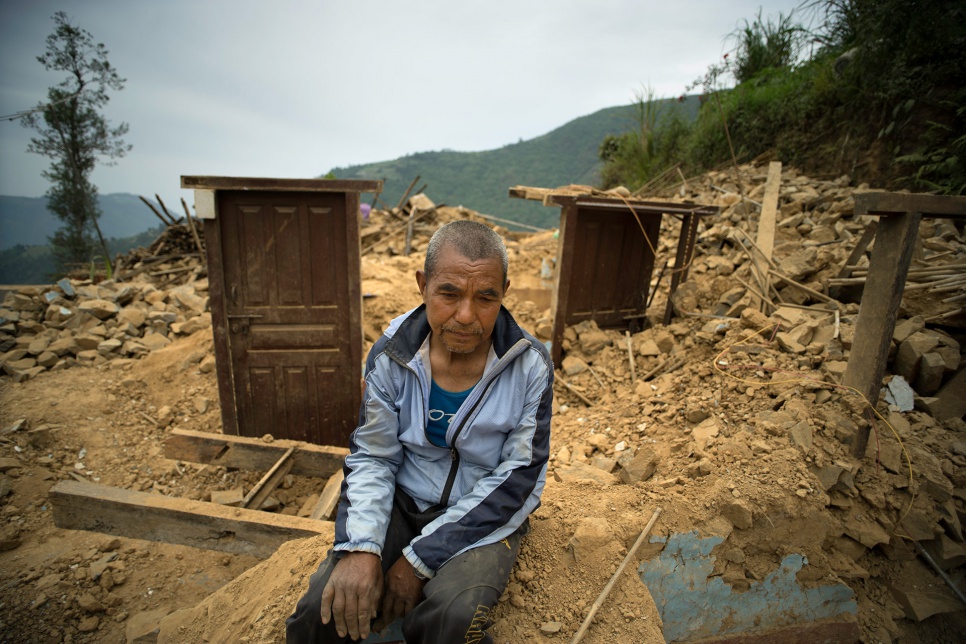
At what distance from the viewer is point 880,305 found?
2568 millimetres

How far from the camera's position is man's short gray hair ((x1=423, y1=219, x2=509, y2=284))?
1521 mm

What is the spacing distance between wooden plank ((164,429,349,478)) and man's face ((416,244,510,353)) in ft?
6.58

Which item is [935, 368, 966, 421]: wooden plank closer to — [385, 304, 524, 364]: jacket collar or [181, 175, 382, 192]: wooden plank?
[385, 304, 524, 364]: jacket collar

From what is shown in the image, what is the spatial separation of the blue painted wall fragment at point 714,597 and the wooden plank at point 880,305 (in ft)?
2.90

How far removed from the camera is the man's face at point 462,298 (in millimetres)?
1523

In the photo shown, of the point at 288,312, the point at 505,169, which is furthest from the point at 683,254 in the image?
the point at 505,169

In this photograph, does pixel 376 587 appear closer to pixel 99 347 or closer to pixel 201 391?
pixel 201 391

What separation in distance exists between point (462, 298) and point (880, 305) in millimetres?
2618

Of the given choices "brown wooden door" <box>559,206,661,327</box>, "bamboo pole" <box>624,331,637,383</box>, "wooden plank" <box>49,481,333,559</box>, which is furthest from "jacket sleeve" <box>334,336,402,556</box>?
"brown wooden door" <box>559,206,661,327</box>

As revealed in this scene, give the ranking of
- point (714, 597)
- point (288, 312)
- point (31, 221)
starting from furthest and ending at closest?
1. point (31, 221)
2. point (288, 312)
3. point (714, 597)

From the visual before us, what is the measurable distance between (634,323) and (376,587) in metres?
4.86

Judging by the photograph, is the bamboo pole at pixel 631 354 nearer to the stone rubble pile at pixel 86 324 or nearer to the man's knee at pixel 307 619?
the man's knee at pixel 307 619

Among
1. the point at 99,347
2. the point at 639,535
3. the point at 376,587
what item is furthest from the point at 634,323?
the point at 99,347

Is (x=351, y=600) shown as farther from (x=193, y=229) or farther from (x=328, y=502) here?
(x=193, y=229)
